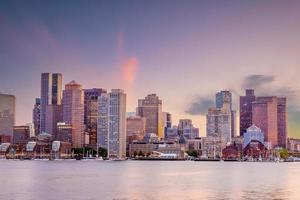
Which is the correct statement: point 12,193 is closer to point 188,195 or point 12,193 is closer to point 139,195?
point 139,195

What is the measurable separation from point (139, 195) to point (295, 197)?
17.4 metres

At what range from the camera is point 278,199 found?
60375mm

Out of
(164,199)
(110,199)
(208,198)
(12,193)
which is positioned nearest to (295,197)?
(208,198)

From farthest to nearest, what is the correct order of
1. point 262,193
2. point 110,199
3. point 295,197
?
point 262,193, point 295,197, point 110,199

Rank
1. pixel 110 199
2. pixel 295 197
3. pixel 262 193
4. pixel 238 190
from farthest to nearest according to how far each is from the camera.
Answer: pixel 238 190 → pixel 262 193 → pixel 295 197 → pixel 110 199

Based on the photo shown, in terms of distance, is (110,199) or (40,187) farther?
(40,187)

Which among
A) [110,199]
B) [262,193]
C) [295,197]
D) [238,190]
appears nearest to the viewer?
[110,199]

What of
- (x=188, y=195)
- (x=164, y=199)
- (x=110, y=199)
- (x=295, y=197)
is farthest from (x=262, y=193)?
(x=110, y=199)

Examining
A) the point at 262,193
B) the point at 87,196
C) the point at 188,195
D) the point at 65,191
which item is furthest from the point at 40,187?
the point at 262,193

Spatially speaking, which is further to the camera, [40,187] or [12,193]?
[40,187]

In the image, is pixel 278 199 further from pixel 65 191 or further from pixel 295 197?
pixel 65 191

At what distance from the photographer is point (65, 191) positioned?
67.8 meters

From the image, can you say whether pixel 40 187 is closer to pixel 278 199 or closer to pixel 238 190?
pixel 238 190

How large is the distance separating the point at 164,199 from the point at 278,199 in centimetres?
1237
